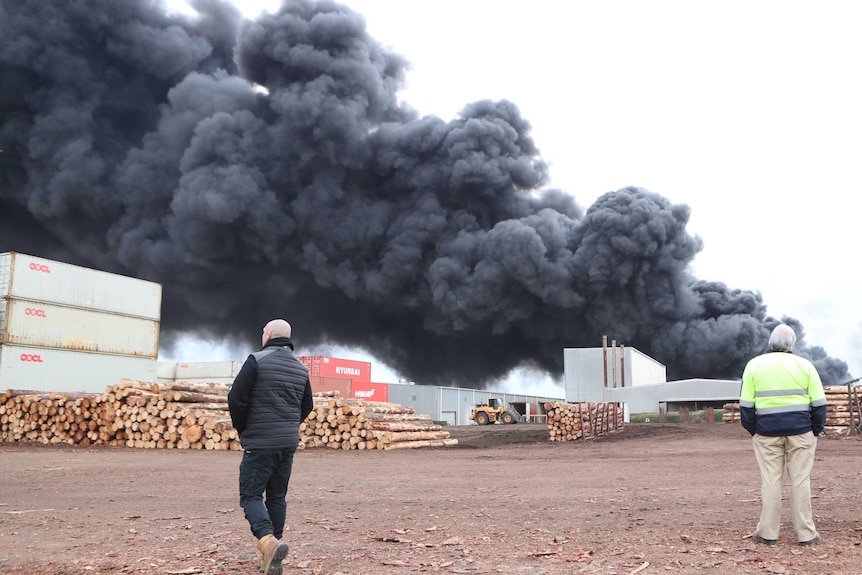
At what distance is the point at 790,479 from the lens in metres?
5.14

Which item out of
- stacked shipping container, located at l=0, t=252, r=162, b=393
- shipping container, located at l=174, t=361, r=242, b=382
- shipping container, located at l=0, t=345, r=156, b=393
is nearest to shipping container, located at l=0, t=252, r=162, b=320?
stacked shipping container, located at l=0, t=252, r=162, b=393

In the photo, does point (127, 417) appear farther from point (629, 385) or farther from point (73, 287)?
point (629, 385)

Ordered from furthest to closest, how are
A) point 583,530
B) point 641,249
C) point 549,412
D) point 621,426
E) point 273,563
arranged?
1. point 641,249
2. point 621,426
3. point 549,412
4. point 583,530
5. point 273,563

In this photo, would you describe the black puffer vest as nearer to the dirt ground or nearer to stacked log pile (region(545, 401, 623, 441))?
the dirt ground

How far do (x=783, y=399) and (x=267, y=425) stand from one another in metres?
3.57

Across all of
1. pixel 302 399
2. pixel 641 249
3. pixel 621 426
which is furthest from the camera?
pixel 641 249

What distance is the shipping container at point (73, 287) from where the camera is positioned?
21922mm

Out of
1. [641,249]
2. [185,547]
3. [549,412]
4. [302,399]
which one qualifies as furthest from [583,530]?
[641,249]

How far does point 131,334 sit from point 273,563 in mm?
23882

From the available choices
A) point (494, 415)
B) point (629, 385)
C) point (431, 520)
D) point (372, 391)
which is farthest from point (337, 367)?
point (431, 520)

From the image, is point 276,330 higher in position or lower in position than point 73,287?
lower

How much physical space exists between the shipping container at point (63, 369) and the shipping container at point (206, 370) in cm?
842

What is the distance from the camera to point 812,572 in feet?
13.9

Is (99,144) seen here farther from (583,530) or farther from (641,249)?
(583,530)
